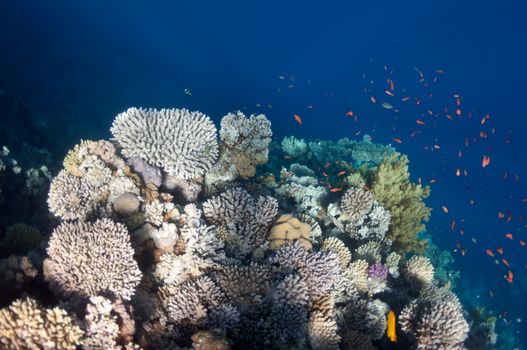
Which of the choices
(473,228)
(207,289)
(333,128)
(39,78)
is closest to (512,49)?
(333,128)

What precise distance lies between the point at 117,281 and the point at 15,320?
3.78ft

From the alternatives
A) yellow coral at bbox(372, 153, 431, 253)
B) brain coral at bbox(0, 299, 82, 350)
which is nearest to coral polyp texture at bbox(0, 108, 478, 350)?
brain coral at bbox(0, 299, 82, 350)

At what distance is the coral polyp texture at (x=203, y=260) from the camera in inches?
169

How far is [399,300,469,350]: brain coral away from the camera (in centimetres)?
583

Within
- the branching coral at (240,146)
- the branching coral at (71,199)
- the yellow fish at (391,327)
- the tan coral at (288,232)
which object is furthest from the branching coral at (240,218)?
the yellow fish at (391,327)

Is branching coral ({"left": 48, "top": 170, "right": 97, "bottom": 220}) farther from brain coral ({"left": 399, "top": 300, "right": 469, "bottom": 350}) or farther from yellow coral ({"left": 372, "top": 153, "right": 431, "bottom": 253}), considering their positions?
yellow coral ({"left": 372, "top": 153, "right": 431, "bottom": 253})

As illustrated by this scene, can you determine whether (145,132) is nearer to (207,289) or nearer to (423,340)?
(207,289)

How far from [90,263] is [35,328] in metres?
1.07

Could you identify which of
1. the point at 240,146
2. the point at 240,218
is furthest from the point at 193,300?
the point at 240,146

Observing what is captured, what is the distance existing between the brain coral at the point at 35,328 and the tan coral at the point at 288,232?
321 cm

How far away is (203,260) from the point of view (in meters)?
5.12

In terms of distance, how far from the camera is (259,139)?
26.2ft

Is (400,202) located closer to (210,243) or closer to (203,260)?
(210,243)

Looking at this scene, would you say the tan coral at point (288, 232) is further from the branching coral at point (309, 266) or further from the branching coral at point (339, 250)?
the branching coral at point (339, 250)
